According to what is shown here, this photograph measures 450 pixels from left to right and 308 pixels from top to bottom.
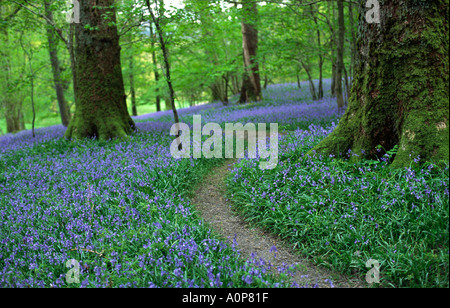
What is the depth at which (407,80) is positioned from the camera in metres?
3.63

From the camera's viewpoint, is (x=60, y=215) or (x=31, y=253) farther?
(x=60, y=215)

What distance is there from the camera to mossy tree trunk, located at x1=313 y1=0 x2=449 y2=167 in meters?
3.45

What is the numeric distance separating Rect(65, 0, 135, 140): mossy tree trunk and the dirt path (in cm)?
402

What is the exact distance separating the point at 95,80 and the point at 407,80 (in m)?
7.58

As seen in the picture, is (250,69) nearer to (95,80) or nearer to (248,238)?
(95,80)

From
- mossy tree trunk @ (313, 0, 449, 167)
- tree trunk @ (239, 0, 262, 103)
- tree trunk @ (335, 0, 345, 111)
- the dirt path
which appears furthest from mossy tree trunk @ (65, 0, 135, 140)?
tree trunk @ (239, 0, 262, 103)

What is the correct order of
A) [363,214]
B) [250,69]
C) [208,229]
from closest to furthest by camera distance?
1. [363,214]
2. [208,229]
3. [250,69]

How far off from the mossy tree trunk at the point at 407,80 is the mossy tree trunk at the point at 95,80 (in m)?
6.28

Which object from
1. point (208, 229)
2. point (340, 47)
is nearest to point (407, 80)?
point (208, 229)

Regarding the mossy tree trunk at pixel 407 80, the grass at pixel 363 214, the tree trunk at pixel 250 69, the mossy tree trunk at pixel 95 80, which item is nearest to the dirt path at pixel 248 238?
the grass at pixel 363 214

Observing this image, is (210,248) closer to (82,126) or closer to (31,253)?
(31,253)
